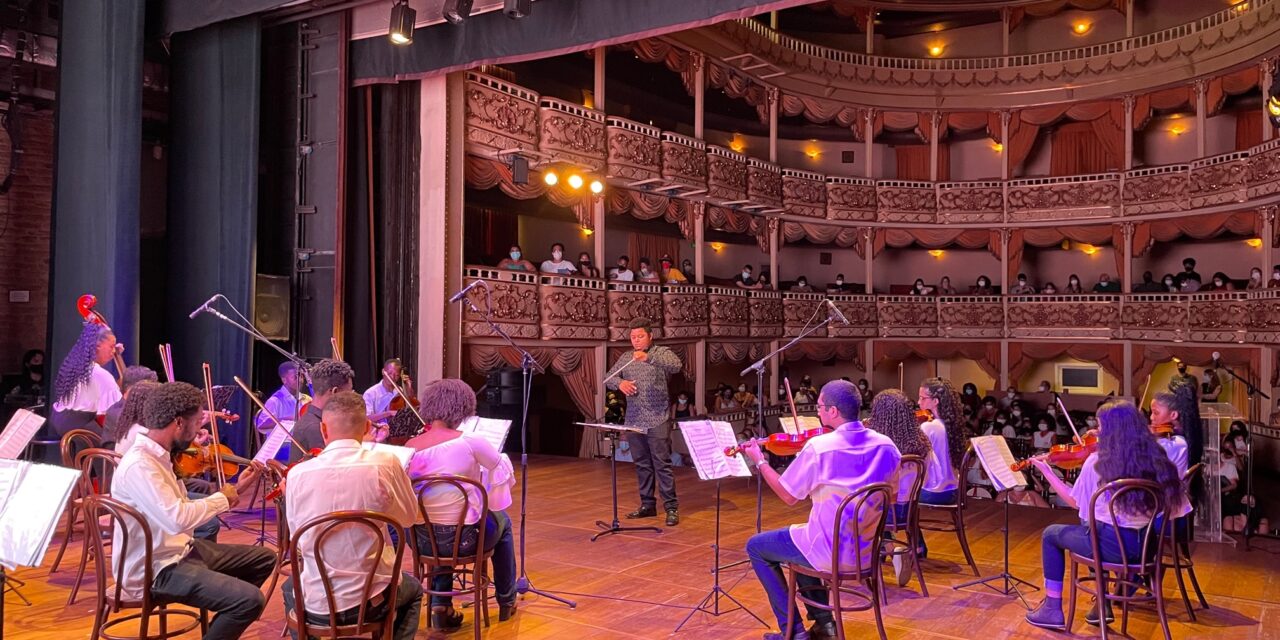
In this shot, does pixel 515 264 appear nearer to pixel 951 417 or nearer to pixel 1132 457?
pixel 951 417

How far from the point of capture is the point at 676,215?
16031mm

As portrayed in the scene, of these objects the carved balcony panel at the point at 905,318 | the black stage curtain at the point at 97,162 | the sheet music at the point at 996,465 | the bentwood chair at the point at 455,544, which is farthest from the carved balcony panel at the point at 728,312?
the bentwood chair at the point at 455,544

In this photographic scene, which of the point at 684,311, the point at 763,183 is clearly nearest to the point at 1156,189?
the point at 763,183

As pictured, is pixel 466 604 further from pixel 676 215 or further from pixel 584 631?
pixel 676 215

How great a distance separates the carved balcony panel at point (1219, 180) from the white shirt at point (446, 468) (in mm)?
16676

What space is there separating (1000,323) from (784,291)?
4753mm

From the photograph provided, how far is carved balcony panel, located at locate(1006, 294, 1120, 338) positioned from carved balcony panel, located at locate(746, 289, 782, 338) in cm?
520

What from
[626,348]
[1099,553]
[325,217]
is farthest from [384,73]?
[1099,553]

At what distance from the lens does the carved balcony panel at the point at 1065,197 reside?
18.6 metres

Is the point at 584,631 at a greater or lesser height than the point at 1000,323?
lesser

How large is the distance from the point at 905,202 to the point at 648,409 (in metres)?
13.9

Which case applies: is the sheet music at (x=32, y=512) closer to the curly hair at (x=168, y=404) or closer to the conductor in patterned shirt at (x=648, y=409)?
the curly hair at (x=168, y=404)

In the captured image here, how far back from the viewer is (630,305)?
1404cm

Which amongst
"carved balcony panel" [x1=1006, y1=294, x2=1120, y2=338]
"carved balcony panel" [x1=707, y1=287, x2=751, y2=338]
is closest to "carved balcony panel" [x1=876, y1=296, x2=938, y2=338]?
"carved balcony panel" [x1=1006, y1=294, x2=1120, y2=338]
